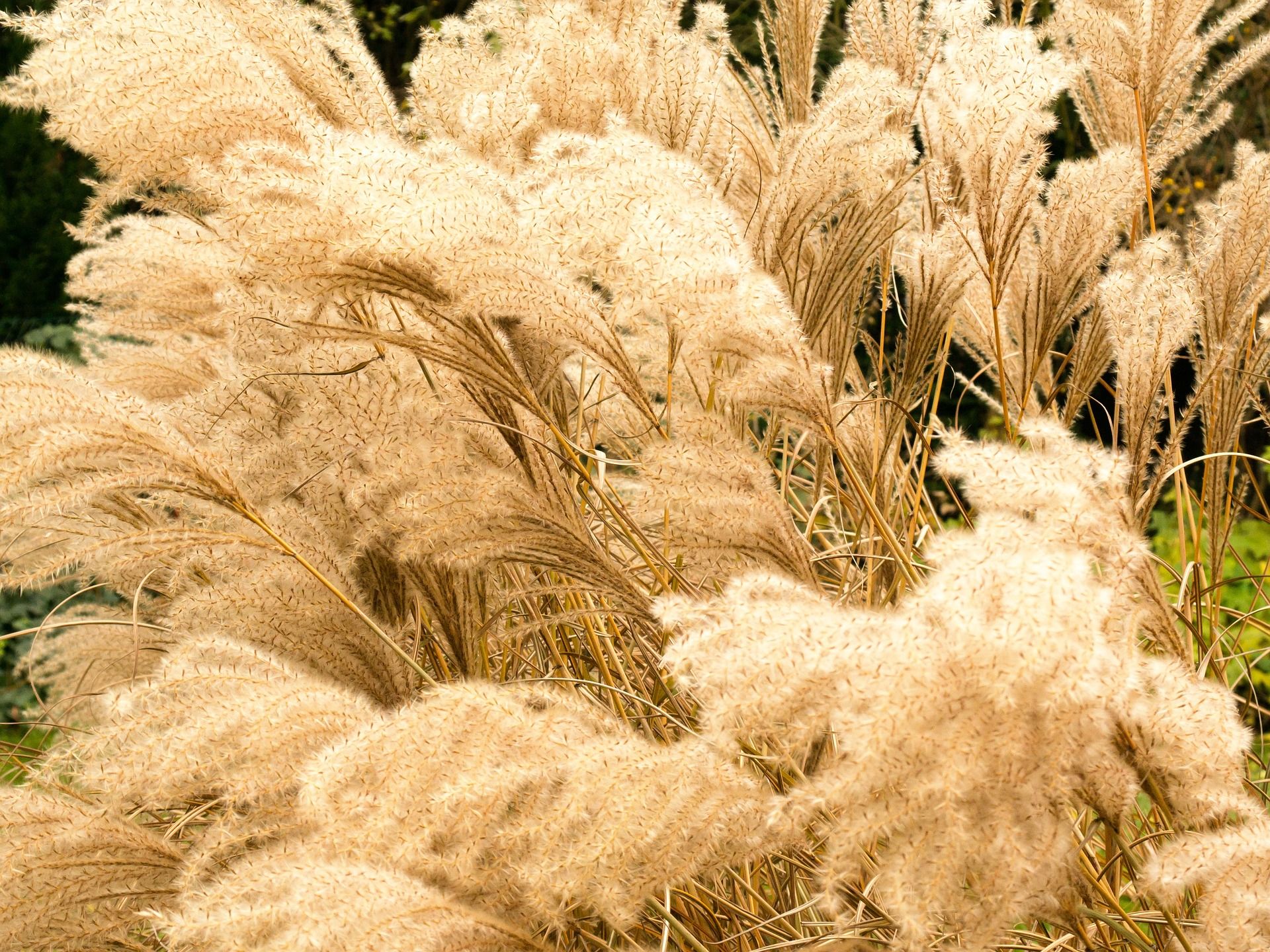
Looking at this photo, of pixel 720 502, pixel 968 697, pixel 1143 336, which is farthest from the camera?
pixel 1143 336

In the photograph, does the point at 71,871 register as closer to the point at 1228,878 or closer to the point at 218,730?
the point at 218,730

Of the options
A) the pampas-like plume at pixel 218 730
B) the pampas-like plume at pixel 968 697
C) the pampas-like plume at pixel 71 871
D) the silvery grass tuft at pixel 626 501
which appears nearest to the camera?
the pampas-like plume at pixel 968 697

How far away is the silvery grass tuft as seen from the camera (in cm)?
100

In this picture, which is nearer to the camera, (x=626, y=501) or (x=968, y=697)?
(x=968, y=697)

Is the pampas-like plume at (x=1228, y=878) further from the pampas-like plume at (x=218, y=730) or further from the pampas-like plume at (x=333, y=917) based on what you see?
the pampas-like plume at (x=218, y=730)

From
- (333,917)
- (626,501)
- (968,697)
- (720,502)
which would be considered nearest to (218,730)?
(333,917)

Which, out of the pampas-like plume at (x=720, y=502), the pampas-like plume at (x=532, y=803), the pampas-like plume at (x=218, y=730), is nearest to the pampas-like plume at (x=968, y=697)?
the pampas-like plume at (x=532, y=803)

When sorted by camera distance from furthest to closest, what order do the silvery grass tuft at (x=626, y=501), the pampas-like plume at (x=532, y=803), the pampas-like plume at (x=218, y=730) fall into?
1. the pampas-like plume at (x=218, y=730)
2. the pampas-like plume at (x=532, y=803)
3. the silvery grass tuft at (x=626, y=501)

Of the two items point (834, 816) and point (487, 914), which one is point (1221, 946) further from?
point (487, 914)

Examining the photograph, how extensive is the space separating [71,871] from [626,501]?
112cm

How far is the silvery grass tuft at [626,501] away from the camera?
1.00m

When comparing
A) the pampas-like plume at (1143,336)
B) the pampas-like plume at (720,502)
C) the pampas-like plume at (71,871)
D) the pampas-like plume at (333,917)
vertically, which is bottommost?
the pampas-like plume at (71,871)

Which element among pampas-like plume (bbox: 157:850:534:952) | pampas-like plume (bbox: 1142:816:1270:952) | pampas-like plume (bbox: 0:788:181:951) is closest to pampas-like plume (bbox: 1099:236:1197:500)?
pampas-like plume (bbox: 1142:816:1270:952)

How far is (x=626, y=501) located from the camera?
2275 millimetres
